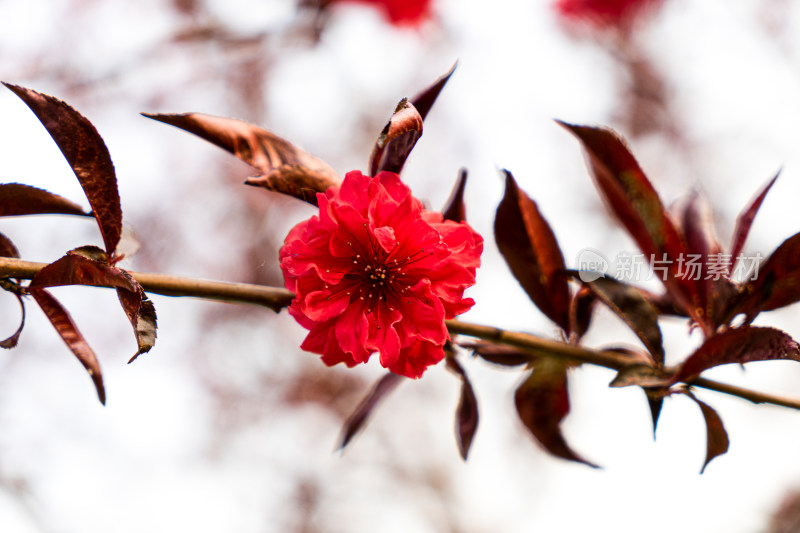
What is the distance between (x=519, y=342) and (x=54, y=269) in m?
0.53

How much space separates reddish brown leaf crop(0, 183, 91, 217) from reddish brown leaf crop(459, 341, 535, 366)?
52 centimetres

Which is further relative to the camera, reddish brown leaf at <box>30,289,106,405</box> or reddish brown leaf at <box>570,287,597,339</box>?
reddish brown leaf at <box>570,287,597,339</box>

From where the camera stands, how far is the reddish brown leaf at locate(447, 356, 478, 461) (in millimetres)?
826

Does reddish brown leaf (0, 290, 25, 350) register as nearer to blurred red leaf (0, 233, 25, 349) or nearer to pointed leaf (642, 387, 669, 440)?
blurred red leaf (0, 233, 25, 349)

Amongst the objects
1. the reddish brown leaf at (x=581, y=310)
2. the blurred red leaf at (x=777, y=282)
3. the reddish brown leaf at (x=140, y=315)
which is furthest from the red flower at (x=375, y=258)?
the blurred red leaf at (x=777, y=282)

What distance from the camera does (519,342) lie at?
0.73 metres

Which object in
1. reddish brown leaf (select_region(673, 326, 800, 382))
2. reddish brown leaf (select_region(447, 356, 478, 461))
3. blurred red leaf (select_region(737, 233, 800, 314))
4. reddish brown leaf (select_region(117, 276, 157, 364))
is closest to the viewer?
reddish brown leaf (select_region(117, 276, 157, 364))

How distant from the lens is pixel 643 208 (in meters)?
0.83

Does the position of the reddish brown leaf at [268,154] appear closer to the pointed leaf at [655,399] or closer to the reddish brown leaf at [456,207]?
the reddish brown leaf at [456,207]

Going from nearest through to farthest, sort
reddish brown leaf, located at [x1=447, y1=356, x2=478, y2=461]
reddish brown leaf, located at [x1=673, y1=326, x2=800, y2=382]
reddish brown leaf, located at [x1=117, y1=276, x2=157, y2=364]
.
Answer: reddish brown leaf, located at [x1=117, y1=276, x2=157, y2=364] → reddish brown leaf, located at [x1=673, y1=326, x2=800, y2=382] → reddish brown leaf, located at [x1=447, y1=356, x2=478, y2=461]

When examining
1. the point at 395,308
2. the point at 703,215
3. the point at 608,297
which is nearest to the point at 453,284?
the point at 395,308

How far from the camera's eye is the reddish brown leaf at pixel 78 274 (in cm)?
53

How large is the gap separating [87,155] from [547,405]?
2.29 ft

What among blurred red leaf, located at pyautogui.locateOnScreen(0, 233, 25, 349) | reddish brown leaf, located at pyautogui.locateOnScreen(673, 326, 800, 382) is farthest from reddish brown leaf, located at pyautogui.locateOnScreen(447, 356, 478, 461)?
blurred red leaf, located at pyautogui.locateOnScreen(0, 233, 25, 349)
